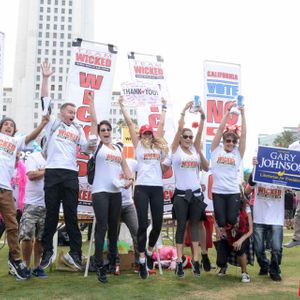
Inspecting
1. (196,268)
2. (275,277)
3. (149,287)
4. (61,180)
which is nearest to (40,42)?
(61,180)

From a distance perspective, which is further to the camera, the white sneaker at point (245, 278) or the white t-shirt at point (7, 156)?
the white sneaker at point (245, 278)

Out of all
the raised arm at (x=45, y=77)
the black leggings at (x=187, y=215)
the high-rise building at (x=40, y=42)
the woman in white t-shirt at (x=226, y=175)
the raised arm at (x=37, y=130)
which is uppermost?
the high-rise building at (x=40, y=42)

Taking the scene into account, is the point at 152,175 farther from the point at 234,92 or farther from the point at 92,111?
the point at 234,92

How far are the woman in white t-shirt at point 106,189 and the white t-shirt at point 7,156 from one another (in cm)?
102

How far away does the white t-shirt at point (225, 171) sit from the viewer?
19.4 ft

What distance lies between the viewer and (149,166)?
587 cm

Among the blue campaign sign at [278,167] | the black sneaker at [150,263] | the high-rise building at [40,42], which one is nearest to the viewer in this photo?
the blue campaign sign at [278,167]

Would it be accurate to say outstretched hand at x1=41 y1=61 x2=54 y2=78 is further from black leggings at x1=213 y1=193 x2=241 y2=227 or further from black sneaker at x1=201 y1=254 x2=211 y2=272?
black sneaker at x1=201 y1=254 x2=211 y2=272

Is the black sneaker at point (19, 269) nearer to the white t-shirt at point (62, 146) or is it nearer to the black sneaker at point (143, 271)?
the white t-shirt at point (62, 146)

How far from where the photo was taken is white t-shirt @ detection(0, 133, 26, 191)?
17.4 ft

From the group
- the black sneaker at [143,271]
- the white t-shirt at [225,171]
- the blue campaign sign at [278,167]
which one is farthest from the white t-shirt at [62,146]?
the blue campaign sign at [278,167]

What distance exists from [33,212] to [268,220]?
3.21 meters

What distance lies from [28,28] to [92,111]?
83.9 meters

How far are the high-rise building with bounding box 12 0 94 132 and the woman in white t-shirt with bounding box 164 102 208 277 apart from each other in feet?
245
